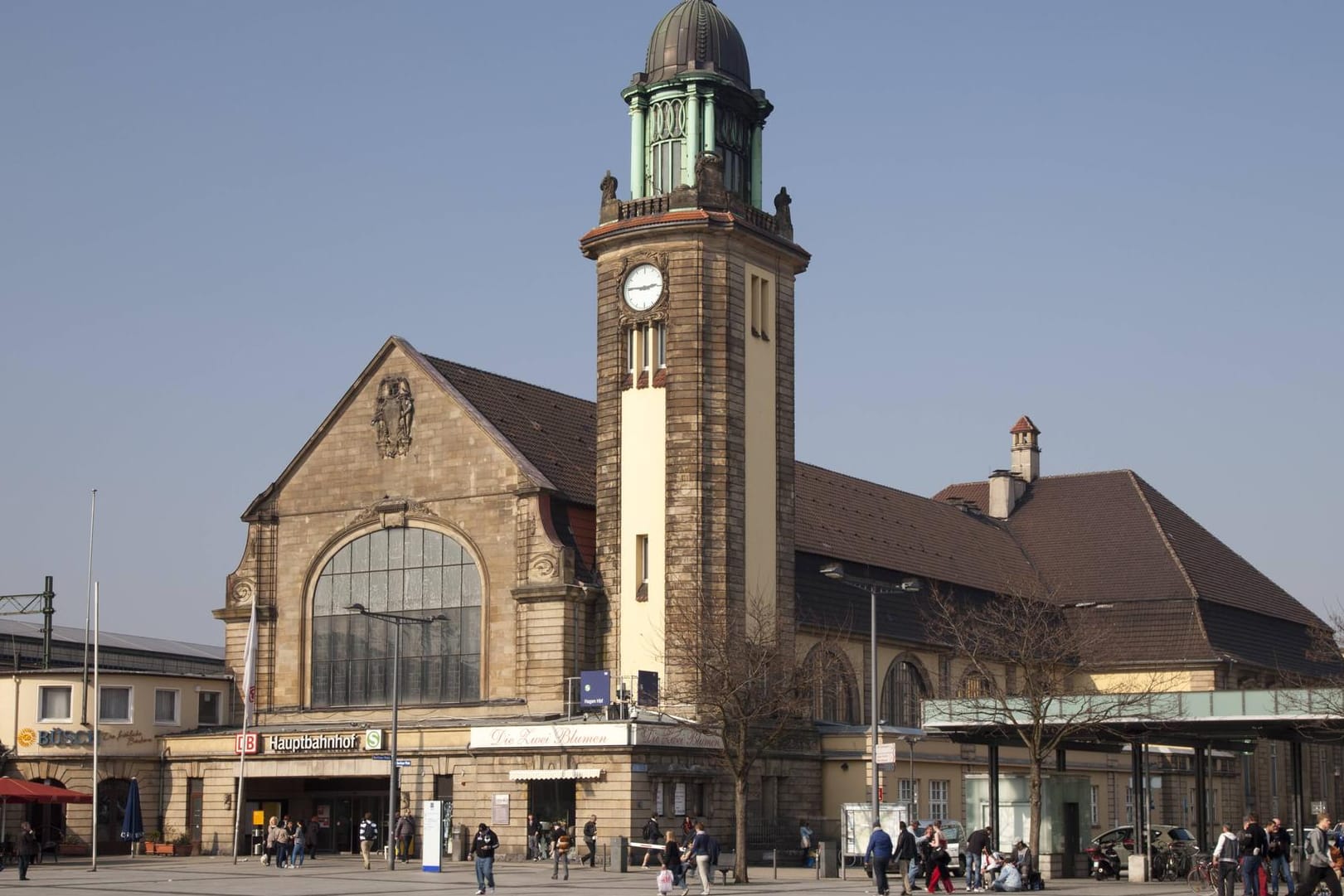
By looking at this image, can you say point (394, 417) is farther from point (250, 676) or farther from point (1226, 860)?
point (1226, 860)

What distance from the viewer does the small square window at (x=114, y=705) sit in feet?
225

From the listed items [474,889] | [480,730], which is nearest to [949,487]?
[480,730]

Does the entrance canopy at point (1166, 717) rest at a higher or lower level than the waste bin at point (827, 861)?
higher

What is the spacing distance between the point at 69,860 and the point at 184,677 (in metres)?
9.77

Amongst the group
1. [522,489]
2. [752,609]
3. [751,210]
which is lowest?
[752,609]

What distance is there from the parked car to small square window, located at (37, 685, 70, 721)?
36446mm

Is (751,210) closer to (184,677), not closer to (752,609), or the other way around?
(752,609)

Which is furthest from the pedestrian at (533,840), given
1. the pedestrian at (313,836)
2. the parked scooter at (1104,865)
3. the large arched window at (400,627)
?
the parked scooter at (1104,865)

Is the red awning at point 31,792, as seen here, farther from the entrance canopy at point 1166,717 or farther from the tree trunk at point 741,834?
the entrance canopy at point 1166,717

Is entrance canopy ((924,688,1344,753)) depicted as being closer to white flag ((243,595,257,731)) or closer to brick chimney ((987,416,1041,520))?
white flag ((243,595,257,731))

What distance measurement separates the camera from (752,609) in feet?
211

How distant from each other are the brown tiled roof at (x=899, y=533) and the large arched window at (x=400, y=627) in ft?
44.8

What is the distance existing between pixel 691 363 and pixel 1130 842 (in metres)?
21.1

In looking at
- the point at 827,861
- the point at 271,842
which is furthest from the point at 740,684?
the point at 271,842
